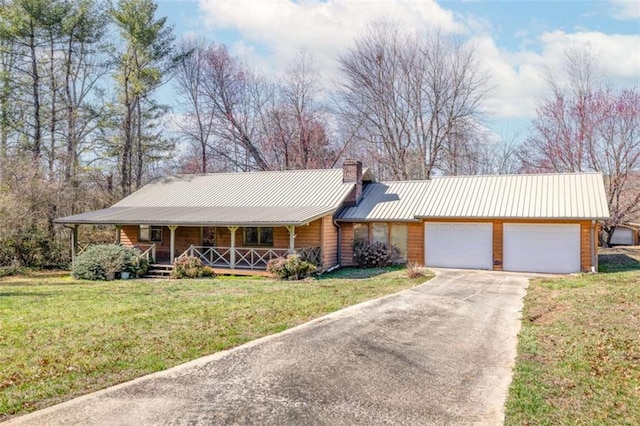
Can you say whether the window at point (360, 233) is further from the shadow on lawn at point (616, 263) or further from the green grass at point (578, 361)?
the shadow on lawn at point (616, 263)

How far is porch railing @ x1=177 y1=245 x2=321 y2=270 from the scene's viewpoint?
17400mm

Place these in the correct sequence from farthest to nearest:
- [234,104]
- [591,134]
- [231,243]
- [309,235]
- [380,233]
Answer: [234,104]
[591,134]
[380,233]
[309,235]
[231,243]

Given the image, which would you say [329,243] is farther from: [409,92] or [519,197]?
[409,92]

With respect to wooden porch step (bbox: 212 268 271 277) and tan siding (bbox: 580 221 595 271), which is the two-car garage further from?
wooden porch step (bbox: 212 268 271 277)

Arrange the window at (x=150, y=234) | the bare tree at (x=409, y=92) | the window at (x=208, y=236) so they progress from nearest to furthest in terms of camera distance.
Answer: the window at (x=208, y=236) < the window at (x=150, y=234) < the bare tree at (x=409, y=92)

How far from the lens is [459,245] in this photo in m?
18.0

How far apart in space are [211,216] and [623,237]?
1299 inches

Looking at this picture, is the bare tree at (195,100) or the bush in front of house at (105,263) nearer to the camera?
the bush in front of house at (105,263)

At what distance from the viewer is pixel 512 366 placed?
20.6 feet

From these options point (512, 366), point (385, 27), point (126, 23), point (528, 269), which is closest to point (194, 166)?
point (126, 23)

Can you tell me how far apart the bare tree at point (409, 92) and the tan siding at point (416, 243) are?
12760 millimetres

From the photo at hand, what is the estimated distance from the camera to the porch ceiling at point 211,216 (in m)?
16.4

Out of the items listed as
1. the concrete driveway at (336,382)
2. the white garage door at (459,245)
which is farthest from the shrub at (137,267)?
the concrete driveway at (336,382)

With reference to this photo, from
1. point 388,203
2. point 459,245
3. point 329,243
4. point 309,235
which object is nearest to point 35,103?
point 309,235
